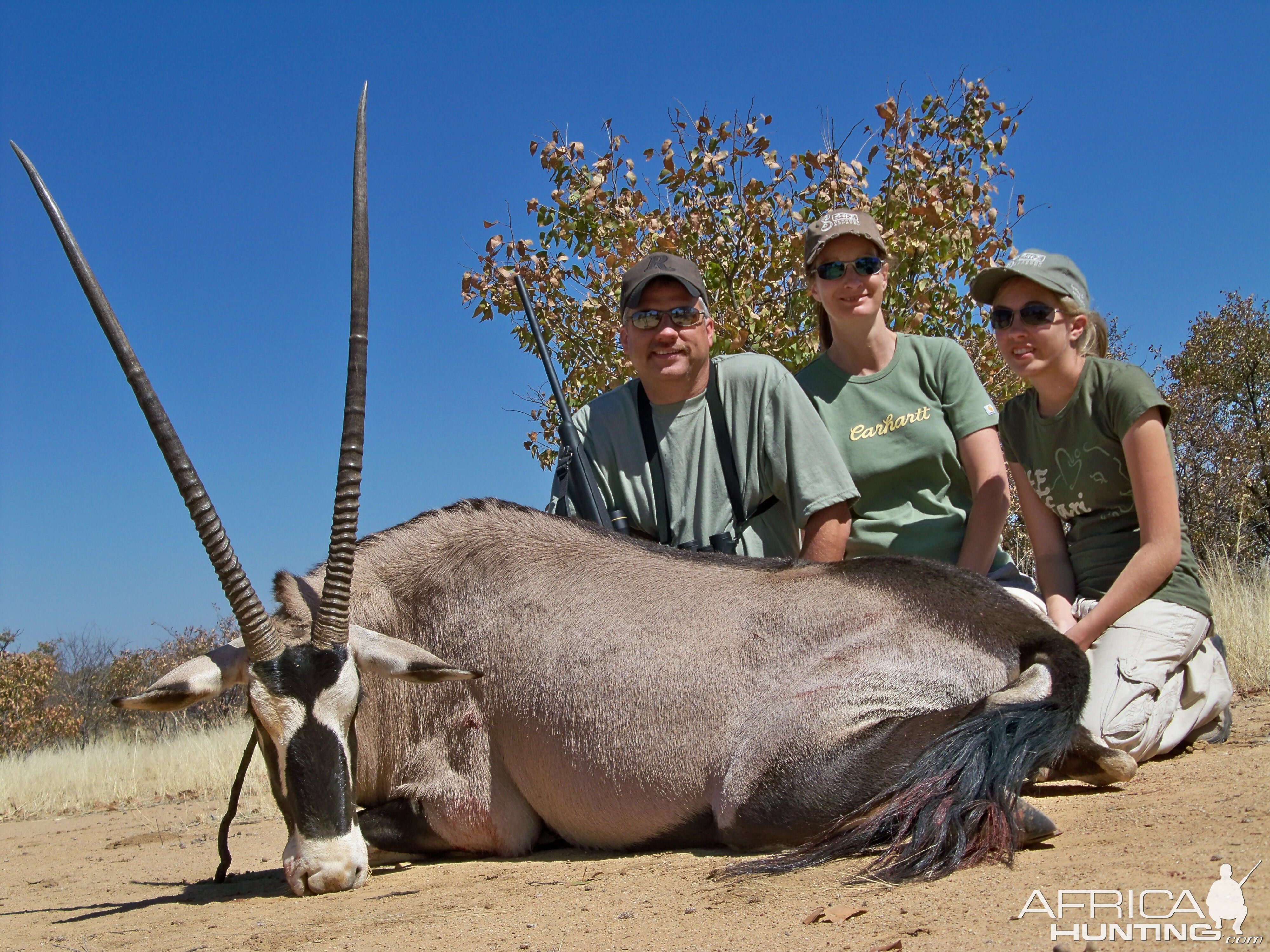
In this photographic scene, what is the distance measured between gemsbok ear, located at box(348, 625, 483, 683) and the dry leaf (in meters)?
1.79

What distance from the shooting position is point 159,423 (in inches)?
177

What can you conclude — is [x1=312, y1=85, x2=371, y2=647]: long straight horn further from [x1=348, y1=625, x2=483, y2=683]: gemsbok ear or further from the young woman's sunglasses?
the young woman's sunglasses

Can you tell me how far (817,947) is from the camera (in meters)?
2.70

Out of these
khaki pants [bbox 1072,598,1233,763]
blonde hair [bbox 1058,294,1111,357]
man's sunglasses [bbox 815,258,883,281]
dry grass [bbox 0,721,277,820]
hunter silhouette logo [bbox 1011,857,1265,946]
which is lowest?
dry grass [bbox 0,721,277,820]

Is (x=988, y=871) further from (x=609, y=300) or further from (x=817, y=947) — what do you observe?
(x=609, y=300)

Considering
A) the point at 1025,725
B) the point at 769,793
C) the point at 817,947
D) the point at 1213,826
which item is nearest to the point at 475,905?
the point at 769,793

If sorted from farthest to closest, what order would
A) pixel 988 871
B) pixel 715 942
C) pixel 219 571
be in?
pixel 219 571, pixel 988 871, pixel 715 942

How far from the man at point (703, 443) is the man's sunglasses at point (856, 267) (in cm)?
64

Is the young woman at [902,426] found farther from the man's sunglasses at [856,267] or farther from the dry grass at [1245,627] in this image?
the dry grass at [1245,627]

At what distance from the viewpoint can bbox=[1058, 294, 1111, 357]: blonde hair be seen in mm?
5285

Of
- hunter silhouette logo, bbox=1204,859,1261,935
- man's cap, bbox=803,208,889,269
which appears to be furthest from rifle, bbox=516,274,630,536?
hunter silhouette logo, bbox=1204,859,1261,935

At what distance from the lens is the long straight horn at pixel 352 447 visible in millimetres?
4367

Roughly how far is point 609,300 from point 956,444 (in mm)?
4064

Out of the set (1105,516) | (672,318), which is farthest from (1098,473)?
(672,318)
